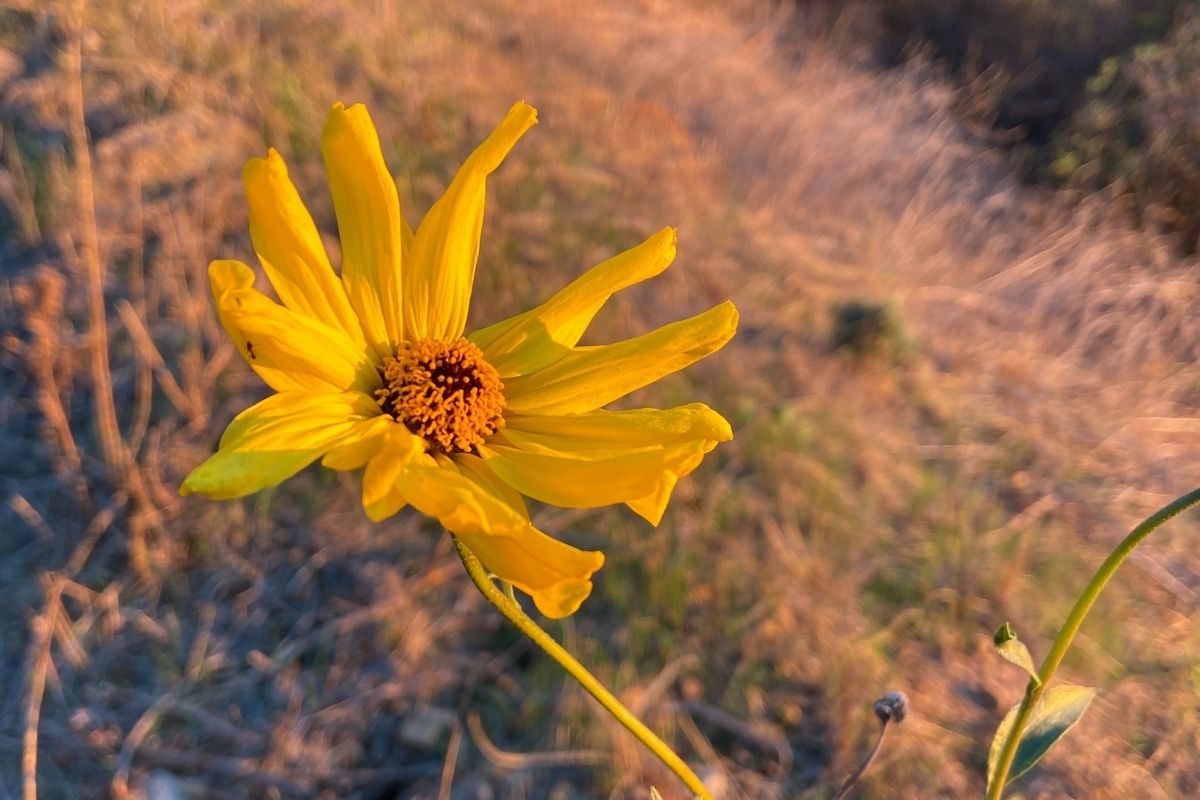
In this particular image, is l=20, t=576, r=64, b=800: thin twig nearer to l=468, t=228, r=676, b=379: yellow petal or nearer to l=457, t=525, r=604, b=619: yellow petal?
l=468, t=228, r=676, b=379: yellow petal

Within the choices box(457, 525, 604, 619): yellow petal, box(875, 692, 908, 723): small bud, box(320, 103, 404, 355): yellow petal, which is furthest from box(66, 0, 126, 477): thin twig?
box(875, 692, 908, 723): small bud

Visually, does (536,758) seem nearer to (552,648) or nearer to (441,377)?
(441,377)

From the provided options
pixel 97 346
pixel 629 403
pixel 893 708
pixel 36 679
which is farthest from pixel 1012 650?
pixel 97 346

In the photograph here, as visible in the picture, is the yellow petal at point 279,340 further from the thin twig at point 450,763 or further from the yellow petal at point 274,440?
the thin twig at point 450,763

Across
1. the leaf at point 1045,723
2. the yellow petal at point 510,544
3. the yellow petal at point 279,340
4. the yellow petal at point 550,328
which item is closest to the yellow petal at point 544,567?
the yellow petal at point 510,544

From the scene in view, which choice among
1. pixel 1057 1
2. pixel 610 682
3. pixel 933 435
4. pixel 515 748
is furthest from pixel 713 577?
pixel 1057 1

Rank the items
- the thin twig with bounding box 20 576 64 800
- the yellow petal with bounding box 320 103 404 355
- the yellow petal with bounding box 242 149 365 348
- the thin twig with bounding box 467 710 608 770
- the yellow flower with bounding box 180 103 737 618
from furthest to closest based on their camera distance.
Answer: the thin twig with bounding box 467 710 608 770, the thin twig with bounding box 20 576 64 800, the yellow petal with bounding box 320 103 404 355, the yellow petal with bounding box 242 149 365 348, the yellow flower with bounding box 180 103 737 618

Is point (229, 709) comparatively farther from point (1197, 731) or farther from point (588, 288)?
point (1197, 731)
